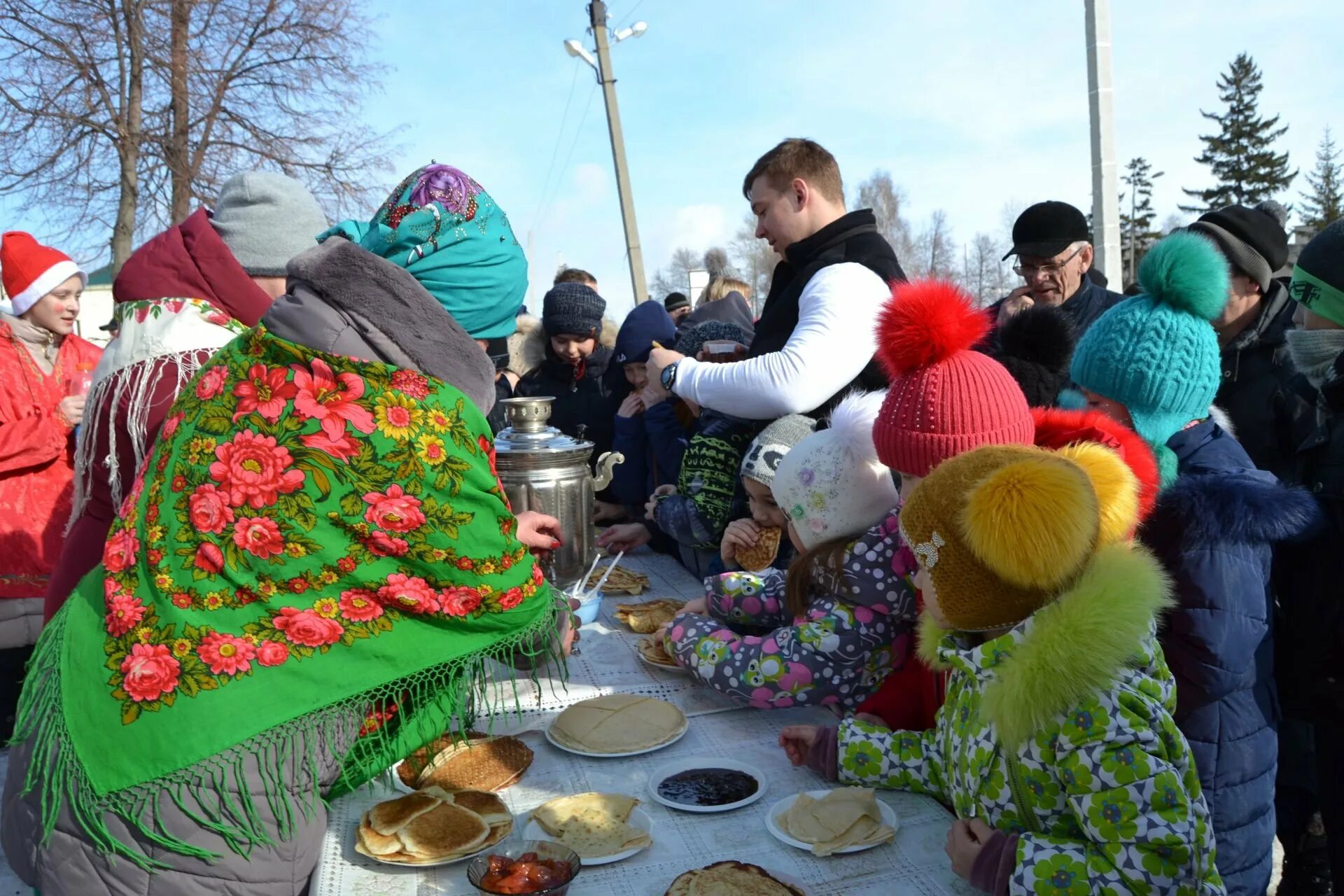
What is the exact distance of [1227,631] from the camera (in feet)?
4.91

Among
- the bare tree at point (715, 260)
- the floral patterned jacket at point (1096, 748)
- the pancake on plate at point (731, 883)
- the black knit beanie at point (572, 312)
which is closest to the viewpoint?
the floral patterned jacket at point (1096, 748)

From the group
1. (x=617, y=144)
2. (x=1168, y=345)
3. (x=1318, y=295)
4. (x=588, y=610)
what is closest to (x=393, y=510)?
(x=588, y=610)

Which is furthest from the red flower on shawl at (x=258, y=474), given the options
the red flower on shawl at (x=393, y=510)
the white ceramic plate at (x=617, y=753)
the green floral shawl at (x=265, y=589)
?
the white ceramic plate at (x=617, y=753)

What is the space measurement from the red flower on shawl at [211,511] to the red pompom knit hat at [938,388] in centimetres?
114

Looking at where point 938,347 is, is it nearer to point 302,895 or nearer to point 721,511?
point 721,511

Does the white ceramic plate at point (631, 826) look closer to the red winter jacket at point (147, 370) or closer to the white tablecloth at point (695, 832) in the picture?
the white tablecloth at point (695, 832)

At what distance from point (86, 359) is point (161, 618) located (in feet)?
9.24

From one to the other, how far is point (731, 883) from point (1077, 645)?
1.86 feet

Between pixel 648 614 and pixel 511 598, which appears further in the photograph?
pixel 648 614

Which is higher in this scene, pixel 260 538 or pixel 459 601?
pixel 260 538

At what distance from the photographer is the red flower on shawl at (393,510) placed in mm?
1314

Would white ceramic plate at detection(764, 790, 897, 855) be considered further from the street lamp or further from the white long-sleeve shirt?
the street lamp

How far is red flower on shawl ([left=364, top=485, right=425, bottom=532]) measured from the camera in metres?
1.31

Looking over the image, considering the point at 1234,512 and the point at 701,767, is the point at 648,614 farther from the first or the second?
the point at 1234,512
